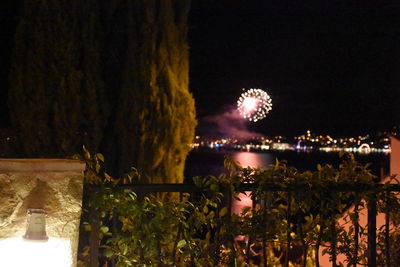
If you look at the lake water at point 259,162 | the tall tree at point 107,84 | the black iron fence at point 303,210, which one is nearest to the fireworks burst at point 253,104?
the lake water at point 259,162

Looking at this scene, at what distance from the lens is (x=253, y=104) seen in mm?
10797

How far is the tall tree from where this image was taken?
21.1 ft

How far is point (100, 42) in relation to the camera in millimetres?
6703

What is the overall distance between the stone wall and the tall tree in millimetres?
3964

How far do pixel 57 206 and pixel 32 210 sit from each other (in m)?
0.27

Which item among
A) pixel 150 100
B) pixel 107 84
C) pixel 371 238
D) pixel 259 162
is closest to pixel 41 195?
pixel 371 238

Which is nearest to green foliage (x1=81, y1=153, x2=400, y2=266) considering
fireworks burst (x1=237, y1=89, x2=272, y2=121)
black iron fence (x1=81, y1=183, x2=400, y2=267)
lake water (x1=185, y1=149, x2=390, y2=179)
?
black iron fence (x1=81, y1=183, x2=400, y2=267)

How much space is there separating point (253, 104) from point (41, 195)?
854 centimetres

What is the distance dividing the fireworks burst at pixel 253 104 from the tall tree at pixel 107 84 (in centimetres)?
353

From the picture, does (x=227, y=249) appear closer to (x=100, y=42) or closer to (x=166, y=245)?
(x=166, y=245)

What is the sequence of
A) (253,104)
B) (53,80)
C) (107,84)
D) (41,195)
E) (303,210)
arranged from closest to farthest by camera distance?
(41,195)
(303,210)
(53,80)
(107,84)
(253,104)

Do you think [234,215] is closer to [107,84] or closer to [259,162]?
[107,84]

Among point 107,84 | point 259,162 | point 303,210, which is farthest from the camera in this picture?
point 259,162

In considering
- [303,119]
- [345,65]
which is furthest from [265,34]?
[303,119]
